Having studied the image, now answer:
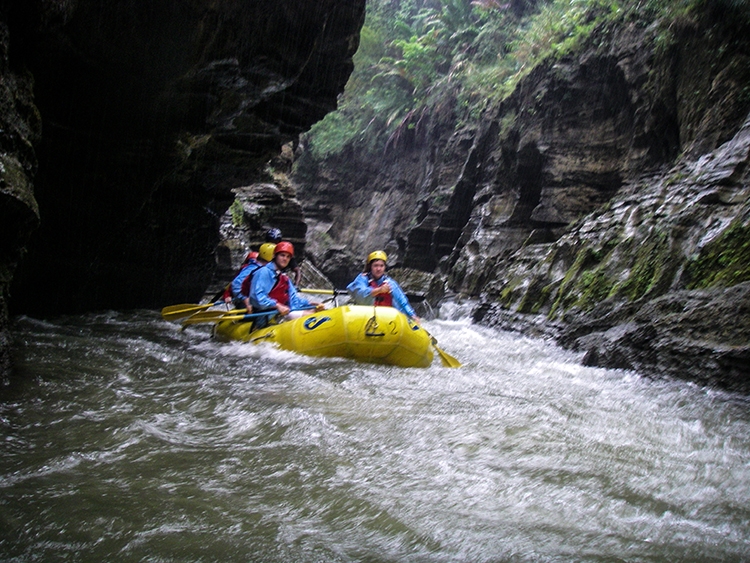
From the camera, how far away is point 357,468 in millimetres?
2744

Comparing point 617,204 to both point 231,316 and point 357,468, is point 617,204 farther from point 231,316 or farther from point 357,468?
point 357,468

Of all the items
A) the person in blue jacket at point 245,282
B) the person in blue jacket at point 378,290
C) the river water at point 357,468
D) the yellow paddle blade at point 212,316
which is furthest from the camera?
the person in blue jacket at point 245,282

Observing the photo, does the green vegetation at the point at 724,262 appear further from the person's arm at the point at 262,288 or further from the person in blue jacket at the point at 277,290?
the person's arm at the point at 262,288

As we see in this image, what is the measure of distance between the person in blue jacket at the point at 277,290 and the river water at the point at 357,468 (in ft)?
6.78

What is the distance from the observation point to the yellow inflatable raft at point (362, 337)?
5852 millimetres

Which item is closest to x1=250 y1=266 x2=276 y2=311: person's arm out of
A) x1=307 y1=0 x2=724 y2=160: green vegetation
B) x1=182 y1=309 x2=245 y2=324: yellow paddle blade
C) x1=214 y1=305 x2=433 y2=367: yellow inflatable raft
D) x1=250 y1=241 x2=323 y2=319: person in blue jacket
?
x1=250 y1=241 x2=323 y2=319: person in blue jacket

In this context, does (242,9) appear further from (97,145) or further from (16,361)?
(16,361)

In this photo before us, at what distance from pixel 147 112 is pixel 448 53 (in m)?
20.1

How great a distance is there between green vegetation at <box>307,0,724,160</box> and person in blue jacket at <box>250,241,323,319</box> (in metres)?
8.51

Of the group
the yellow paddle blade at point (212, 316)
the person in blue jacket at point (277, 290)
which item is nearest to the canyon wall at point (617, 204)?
the person in blue jacket at point (277, 290)

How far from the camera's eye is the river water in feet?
6.51

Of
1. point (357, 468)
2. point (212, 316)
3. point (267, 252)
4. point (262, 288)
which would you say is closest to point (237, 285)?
point (212, 316)

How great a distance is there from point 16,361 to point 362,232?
22.1 m

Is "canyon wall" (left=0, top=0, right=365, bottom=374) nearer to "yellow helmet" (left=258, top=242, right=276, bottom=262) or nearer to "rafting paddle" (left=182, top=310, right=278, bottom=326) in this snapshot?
"yellow helmet" (left=258, top=242, right=276, bottom=262)
